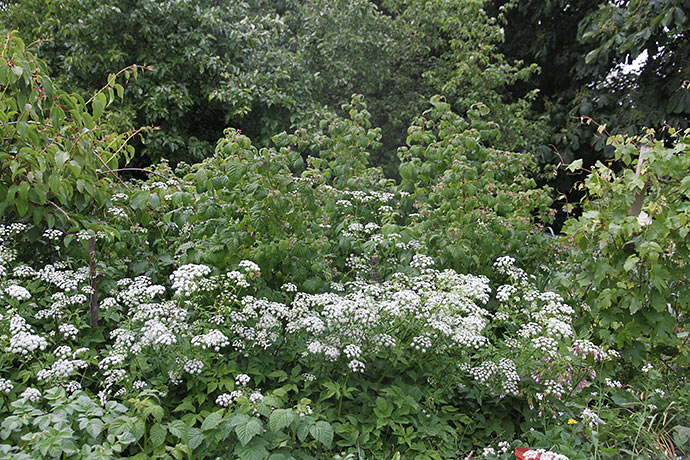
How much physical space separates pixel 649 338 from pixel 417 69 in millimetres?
6110

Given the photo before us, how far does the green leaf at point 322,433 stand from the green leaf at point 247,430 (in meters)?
0.21

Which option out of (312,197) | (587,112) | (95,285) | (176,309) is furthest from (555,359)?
(587,112)

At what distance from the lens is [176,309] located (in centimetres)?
213

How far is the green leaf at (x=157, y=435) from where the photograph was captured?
181 centimetres

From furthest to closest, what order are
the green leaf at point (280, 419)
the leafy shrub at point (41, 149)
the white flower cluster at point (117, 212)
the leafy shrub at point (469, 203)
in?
the leafy shrub at point (469, 203)
the white flower cluster at point (117, 212)
the leafy shrub at point (41, 149)
the green leaf at point (280, 419)

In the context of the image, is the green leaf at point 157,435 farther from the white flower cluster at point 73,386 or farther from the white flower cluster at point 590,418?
the white flower cluster at point 590,418

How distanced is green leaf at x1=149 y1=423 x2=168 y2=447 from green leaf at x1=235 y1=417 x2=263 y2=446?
31cm

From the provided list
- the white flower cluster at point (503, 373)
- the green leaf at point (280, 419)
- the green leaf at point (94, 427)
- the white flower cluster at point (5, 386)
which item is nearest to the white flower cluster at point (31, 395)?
the white flower cluster at point (5, 386)

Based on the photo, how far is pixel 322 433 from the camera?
1810mm

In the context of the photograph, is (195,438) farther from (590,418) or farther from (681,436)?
(681,436)

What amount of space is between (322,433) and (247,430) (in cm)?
28

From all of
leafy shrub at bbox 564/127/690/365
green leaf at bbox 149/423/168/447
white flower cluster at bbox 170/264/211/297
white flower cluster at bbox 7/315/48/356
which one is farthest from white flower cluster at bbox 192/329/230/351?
leafy shrub at bbox 564/127/690/365

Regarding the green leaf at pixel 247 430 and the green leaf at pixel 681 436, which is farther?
the green leaf at pixel 681 436

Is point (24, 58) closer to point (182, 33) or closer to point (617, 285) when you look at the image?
point (617, 285)
